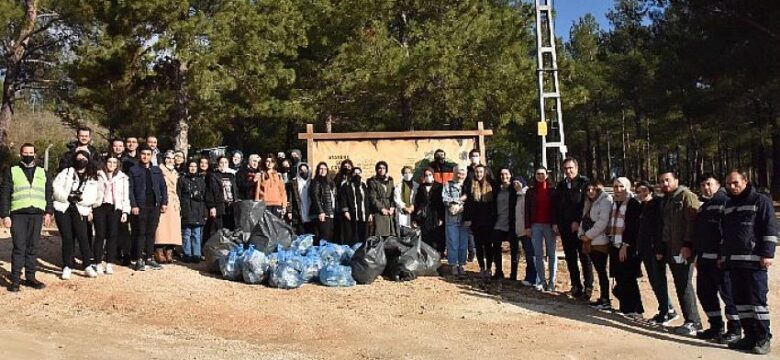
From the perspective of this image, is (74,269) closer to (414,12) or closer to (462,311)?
(462,311)

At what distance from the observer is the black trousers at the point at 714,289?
21.4ft

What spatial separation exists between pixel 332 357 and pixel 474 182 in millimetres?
3969

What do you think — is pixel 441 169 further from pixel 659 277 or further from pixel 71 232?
pixel 71 232

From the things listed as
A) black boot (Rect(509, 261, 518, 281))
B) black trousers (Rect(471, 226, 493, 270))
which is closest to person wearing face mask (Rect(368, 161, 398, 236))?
black trousers (Rect(471, 226, 493, 270))

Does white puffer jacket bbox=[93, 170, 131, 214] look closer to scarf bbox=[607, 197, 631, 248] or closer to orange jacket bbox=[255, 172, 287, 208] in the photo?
orange jacket bbox=[255, 172, 287, 208]

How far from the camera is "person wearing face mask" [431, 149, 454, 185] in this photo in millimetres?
10453

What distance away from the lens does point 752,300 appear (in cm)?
611

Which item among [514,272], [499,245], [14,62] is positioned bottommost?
[514,272]

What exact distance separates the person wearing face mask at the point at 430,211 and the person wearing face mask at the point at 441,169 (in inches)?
15.5

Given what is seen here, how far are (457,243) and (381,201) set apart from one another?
1.21m

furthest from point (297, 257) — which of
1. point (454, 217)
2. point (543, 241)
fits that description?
point (543, 241)

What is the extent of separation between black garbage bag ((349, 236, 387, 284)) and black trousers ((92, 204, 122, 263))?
289cm

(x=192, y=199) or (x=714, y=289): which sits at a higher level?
(x=192, y=199)

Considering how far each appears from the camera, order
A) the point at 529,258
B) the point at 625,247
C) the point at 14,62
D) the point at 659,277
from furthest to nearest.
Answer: the point at 14,62, the point at 529,258, the point at 625,247, the point at 659,277
